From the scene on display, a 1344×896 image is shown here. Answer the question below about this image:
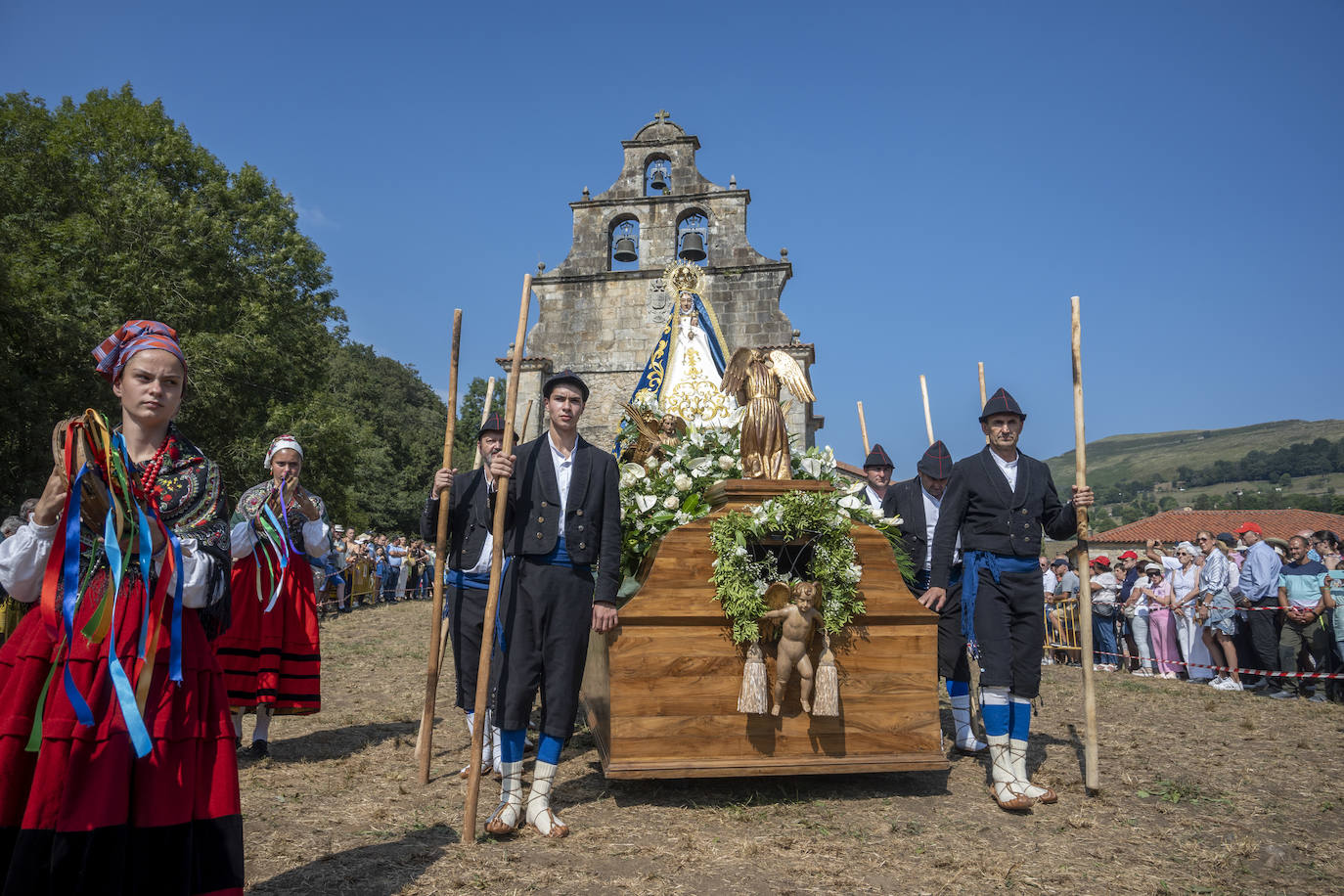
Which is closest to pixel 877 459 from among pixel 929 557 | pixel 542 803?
pixel 929 557

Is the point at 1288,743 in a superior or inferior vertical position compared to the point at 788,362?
inferior

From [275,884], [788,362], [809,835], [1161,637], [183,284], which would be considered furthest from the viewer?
[183,284]

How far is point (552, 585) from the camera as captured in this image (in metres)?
4.09

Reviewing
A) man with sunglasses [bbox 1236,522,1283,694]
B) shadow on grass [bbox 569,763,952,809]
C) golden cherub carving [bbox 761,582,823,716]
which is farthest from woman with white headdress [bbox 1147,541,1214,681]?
golden cherub carving [bbox 761,582,823,716]

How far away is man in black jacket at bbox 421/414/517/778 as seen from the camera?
5.25 m

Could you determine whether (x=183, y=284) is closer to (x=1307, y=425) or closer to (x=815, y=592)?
(x=815, y=592)

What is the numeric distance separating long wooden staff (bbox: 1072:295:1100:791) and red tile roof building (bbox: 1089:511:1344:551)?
38064 millimetres

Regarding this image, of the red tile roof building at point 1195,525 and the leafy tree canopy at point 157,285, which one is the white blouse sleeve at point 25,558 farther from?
the red tile roof building at point 1195,525

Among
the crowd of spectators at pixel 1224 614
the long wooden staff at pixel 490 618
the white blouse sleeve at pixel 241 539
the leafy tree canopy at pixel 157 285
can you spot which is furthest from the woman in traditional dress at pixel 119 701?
the leafy tree canopy at pixel 157 285

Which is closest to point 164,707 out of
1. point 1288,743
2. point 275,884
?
point 275,884

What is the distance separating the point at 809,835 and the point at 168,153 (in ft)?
78.4

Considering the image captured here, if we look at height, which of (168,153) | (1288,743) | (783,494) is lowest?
(1288,743)

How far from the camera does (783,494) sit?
4508mm

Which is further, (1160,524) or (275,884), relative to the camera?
(1160,524)
